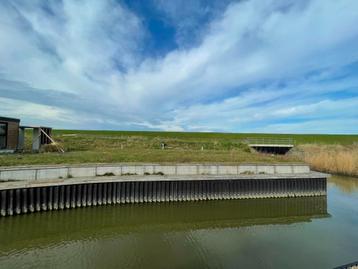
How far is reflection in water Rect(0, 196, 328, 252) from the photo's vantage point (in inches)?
450

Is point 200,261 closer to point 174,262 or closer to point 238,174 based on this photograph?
point 174,262

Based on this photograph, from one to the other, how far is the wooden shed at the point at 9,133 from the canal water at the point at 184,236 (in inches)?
386

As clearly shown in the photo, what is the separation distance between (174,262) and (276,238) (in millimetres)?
5175

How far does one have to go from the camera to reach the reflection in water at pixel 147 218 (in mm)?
11438

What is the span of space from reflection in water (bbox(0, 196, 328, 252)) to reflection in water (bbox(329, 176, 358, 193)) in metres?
5.36

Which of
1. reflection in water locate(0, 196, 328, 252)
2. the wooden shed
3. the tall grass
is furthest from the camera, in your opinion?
the tall grass

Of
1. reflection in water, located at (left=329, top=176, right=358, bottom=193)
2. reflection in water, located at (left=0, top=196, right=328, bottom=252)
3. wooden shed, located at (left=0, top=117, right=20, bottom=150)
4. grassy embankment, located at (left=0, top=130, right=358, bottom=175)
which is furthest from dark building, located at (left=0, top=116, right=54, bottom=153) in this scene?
reflection in water, located at (left=329, top=176, right=358, bottom=193)

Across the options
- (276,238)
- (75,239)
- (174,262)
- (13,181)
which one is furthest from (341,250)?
(13,181)

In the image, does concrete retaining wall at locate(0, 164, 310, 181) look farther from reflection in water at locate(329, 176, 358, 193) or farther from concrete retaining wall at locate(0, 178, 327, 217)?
reflection in water at locate(329, 176, 358, 193)

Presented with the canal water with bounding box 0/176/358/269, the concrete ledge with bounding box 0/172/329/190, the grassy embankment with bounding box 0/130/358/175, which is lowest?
the canal water with bounding box 0/176/358/269

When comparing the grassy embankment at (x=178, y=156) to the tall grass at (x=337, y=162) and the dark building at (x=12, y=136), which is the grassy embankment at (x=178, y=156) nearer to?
the tall grass at (x=337, y=162)

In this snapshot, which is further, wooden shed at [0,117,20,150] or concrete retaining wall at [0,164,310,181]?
wooden shed at [0,117,20,150]

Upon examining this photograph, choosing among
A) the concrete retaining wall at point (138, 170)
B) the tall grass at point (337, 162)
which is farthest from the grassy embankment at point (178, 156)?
the concrete retaining wall at point (138, 170)

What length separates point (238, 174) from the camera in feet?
60.1
